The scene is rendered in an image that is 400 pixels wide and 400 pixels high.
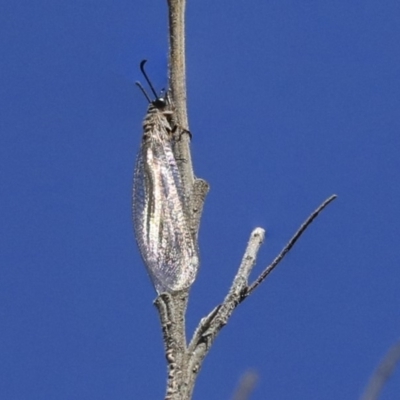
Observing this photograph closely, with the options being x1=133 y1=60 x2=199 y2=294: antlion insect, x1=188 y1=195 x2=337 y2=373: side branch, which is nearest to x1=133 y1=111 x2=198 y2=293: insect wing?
x1=133 y1=60 x2=199 y2=294: antlion insect

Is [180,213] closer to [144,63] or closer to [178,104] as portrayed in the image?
[178,104]

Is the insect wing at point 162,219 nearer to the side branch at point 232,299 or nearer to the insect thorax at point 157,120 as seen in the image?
the insect thorax at point 157,120

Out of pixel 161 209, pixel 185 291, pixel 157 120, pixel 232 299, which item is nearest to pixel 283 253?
pixel 232 299

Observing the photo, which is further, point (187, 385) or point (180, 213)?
point (180, 213)

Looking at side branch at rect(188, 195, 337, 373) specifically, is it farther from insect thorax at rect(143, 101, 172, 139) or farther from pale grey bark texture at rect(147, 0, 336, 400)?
insect thorax at rect(143, 101, 172, 139)

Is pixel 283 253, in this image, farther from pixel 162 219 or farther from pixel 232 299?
pixel 162 219

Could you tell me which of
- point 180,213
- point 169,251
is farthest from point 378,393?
point 180,213

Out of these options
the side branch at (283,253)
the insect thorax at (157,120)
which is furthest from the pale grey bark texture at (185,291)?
the insect thorax at (157,120)
